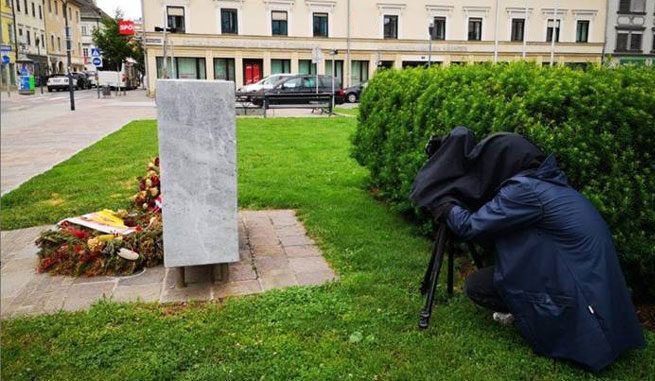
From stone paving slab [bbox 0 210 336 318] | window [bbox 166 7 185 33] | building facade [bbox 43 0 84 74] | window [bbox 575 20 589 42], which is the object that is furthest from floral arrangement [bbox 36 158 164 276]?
building facade [bbox 43 0 84 74]

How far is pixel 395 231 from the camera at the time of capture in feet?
19.3

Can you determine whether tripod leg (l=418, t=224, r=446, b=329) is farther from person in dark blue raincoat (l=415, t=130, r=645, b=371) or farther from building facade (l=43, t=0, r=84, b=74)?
building facade (l=43, t=0, r=84, b=74)

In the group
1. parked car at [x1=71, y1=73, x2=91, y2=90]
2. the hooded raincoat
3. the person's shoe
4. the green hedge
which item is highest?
parked car at [x1=71, y1=73, x2=91, y2=90]

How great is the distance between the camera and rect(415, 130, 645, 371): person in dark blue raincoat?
313 centimetres

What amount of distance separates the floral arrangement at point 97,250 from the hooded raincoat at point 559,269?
2.88 meters

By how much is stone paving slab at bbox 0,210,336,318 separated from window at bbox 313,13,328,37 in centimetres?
4073

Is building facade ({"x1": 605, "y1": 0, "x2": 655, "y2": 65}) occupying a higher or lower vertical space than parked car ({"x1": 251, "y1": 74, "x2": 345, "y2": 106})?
higher

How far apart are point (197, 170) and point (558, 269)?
8.26 feet

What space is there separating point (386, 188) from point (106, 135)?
33.9 feet

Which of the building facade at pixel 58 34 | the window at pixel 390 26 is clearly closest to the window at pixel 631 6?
the window at pixel 390 26

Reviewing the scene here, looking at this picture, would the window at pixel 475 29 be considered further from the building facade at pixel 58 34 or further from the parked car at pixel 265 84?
the building facade at pixel 58 34

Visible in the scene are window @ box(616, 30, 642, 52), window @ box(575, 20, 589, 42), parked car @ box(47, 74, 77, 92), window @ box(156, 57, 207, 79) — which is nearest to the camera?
window @ box(156, 57, 207, 79)

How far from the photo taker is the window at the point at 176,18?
134ft

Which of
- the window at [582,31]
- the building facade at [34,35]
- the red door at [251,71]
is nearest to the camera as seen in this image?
the red door at [251,71]
